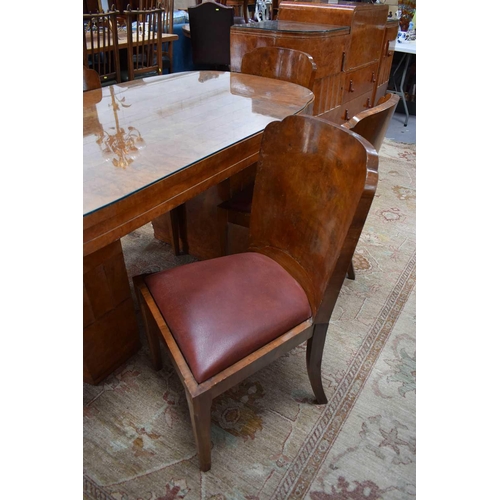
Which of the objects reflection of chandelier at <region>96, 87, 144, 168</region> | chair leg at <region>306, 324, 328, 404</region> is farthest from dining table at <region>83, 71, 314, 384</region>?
chair leg at <region>306, 324, 328, 404</region>

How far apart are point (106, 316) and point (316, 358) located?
0.70m

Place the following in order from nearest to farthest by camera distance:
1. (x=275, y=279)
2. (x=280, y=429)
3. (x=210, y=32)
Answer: (x=275, y=279), (x=280, y=429), (x=210, y=32)

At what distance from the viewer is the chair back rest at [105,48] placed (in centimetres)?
331

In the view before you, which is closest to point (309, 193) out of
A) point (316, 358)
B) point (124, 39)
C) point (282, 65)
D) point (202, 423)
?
point (316, 358)

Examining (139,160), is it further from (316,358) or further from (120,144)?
(316,358)

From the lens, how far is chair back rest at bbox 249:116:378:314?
89cm

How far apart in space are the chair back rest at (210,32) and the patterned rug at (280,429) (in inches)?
171

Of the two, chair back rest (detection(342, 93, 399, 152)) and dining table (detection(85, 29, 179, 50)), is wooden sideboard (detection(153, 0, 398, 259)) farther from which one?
dining table (detection(85, 29, 179, 50))

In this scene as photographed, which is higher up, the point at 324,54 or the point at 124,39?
the point at 124,39

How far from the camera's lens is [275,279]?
3.67ft

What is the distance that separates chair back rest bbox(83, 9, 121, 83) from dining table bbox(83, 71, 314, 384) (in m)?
2.05

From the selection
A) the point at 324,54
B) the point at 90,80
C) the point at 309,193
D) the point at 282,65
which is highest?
the point at 324,54

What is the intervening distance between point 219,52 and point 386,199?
347 centimetres

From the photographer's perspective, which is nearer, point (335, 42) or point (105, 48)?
point (335, 42)
